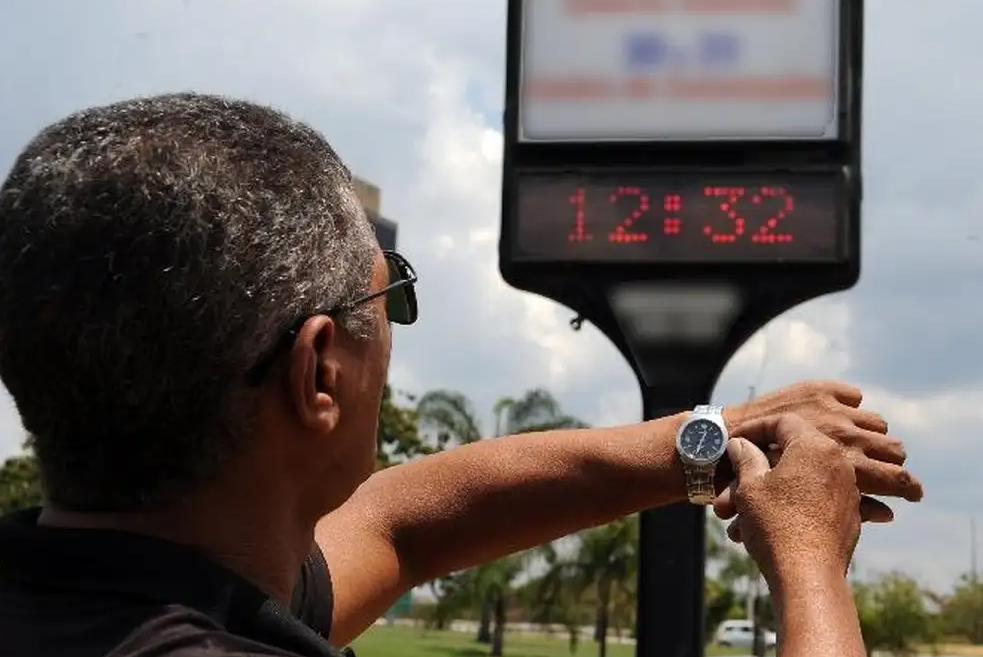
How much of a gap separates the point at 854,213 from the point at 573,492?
11.6ft

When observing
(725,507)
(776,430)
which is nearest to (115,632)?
(725,507)

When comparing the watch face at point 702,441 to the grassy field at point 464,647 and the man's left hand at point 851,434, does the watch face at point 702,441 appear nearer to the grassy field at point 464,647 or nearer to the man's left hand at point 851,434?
the man's left hand at point 851,434

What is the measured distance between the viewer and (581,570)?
1421 inches

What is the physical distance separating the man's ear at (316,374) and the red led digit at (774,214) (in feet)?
13.7

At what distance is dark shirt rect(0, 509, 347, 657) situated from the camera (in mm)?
1098

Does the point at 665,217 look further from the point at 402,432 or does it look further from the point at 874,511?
the point at 402,432

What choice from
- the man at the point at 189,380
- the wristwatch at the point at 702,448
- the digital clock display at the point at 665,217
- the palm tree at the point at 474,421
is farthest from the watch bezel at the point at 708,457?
the palm tree at the point at 474,421

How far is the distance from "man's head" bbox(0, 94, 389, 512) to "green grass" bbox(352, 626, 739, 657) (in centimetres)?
3572

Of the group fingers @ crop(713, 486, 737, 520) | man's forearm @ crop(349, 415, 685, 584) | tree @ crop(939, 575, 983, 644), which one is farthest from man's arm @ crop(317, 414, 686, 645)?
tree @ crop(939, 575, 983, 644)

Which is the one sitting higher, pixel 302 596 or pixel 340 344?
pixel 340 344

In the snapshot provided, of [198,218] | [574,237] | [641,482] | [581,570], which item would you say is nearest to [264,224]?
[198,218]

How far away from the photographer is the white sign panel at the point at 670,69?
566 cm

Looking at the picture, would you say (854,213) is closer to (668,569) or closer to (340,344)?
(668,569)

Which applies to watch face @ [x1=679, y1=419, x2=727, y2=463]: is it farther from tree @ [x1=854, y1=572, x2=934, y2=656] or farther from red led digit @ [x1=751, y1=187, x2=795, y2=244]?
tree @ [x1=854, y1=572, x2=934, y2=656]
